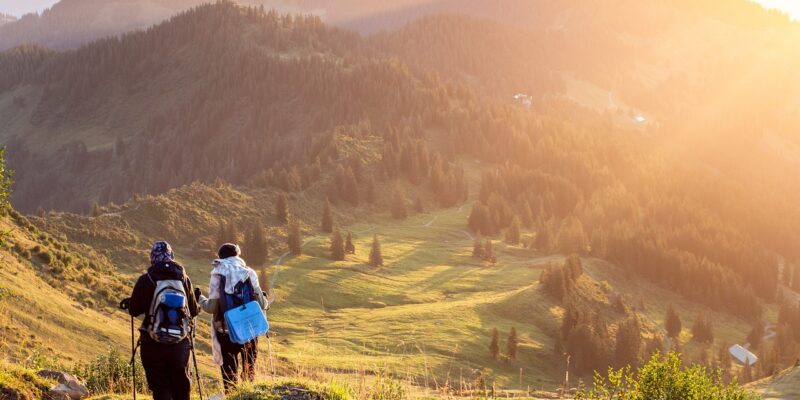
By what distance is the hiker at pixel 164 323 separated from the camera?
14383 millimetres

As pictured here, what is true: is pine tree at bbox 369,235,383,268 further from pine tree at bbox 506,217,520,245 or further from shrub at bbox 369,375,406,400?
shrub at bbox 369,375,406,400

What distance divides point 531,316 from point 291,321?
30.1 m

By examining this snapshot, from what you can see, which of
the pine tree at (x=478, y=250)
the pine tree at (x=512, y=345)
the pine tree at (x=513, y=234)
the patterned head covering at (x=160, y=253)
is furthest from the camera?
the pine tree at (x=513, y=234)

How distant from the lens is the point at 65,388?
17.3 m

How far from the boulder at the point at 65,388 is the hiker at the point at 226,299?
359 centimetres

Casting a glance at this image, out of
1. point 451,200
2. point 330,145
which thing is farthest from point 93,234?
→ point 451,200

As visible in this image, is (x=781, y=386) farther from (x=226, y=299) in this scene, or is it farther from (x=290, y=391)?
(x=226, y=299)

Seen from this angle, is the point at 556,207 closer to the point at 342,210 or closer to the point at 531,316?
the point at 342,210

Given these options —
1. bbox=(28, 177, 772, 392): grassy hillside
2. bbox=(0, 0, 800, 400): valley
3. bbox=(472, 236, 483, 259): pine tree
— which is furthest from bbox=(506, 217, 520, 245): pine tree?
bbox=(472, 236, 483, 259): pine tree

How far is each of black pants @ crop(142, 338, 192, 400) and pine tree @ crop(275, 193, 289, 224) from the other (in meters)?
96.9

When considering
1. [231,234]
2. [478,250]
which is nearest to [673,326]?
[478,250]

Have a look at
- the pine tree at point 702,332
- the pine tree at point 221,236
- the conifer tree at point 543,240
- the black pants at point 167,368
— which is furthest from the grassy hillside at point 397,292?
the black pants at point 167,368

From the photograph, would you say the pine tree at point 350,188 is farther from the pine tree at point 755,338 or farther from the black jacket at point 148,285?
the black jacket at point 148,285

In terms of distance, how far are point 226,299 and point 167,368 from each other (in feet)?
8.21
